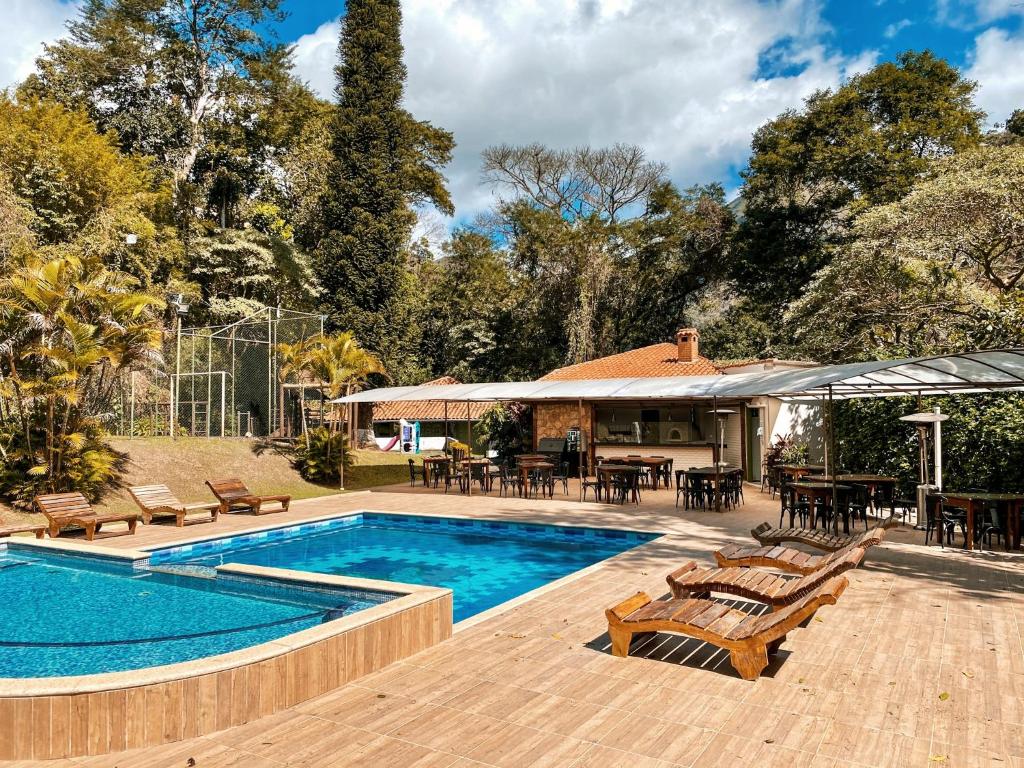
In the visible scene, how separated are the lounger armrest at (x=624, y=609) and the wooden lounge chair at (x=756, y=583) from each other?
19.4 inches

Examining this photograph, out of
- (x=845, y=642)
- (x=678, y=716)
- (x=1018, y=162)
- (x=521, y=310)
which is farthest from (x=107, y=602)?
(x=521, y=310)

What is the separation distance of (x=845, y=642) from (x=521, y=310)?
30.4 meters

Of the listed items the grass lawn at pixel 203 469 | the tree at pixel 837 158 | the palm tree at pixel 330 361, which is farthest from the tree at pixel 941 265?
the grass lawn at pixel 203 469

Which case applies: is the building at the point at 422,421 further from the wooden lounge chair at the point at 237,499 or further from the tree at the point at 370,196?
the wooden lounge chair at the point at 237,499

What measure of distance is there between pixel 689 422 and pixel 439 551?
34.0 ft

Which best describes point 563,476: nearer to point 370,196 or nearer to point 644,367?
point 644,367

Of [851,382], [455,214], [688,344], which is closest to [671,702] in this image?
[851,382]

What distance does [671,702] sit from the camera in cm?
417

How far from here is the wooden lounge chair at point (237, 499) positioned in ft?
44.0

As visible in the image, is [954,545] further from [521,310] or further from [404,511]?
[521,310]

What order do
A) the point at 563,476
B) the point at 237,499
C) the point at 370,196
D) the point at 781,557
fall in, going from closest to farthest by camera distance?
the point at 781,557, the point at 237,499, the point at 563,476, the point at 370,196

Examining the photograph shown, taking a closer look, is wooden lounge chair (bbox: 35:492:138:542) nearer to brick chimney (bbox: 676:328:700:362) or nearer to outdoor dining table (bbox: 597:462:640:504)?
outdoor dining table (bbox: 597:462:640:504)

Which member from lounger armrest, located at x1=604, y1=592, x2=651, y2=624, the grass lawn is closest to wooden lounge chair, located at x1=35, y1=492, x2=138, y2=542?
the grass lawn

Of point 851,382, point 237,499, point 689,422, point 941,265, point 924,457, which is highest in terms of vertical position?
point 941,265
